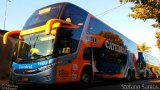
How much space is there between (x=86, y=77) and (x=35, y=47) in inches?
131

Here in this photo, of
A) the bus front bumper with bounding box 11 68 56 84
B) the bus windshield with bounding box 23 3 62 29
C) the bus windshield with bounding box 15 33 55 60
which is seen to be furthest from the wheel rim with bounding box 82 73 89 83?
the bus windshield with bounding box 23 3 62 29

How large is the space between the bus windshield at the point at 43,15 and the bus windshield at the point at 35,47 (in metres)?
0.74

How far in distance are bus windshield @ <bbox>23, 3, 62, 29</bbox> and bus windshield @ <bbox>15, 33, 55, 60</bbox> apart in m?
0.74

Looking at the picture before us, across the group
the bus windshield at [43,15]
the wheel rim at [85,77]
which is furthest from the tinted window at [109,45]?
the bus windshield at [43,15]

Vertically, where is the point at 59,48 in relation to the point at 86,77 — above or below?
above

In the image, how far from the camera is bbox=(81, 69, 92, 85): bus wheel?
13.3m

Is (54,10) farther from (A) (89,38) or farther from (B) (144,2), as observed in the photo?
(B) (144,2)

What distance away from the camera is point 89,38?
1424cm

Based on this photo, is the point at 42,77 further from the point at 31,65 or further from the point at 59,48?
Result: the point at 59,48

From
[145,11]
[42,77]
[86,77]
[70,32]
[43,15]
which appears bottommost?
[86,77]

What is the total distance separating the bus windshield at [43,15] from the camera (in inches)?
486

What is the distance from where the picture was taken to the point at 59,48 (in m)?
11.5

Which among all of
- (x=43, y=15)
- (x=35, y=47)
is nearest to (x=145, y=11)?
(x=43, y=15)

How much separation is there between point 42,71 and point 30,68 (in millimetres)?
660
